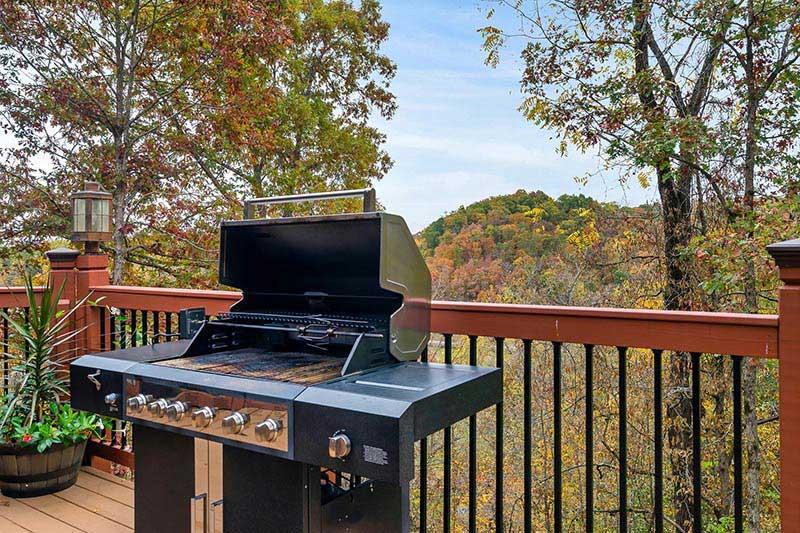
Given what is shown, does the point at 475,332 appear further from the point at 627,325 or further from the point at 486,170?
the point at 486,170

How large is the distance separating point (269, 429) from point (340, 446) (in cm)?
21

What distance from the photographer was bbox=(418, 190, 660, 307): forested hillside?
6.30m

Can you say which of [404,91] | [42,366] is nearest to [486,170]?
[404,91]

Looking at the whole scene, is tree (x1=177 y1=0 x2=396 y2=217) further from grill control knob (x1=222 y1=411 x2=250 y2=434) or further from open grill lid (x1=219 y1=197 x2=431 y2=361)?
grill control knob (x1=222 y1=411 x2=250 y2=434)

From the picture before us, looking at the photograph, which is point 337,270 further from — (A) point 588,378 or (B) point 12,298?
(B) point 12,298

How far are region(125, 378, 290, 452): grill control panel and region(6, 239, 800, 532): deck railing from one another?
2.79 ft

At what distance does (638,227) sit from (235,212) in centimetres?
512

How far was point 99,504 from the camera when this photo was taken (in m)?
2.87

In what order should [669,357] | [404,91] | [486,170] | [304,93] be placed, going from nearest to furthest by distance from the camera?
[669,357] < [486,170] < [304,93] < [404,91]

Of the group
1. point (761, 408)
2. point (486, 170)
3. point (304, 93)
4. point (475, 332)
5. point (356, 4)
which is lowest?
point (761, 408)

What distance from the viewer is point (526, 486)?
80.9 inches

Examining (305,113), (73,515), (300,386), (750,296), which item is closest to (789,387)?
(300,386)

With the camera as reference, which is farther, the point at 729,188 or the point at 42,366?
the point at 729,188

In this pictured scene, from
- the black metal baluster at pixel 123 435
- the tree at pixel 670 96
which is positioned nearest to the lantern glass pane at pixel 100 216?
the black metal baluster at pixel 123 435
